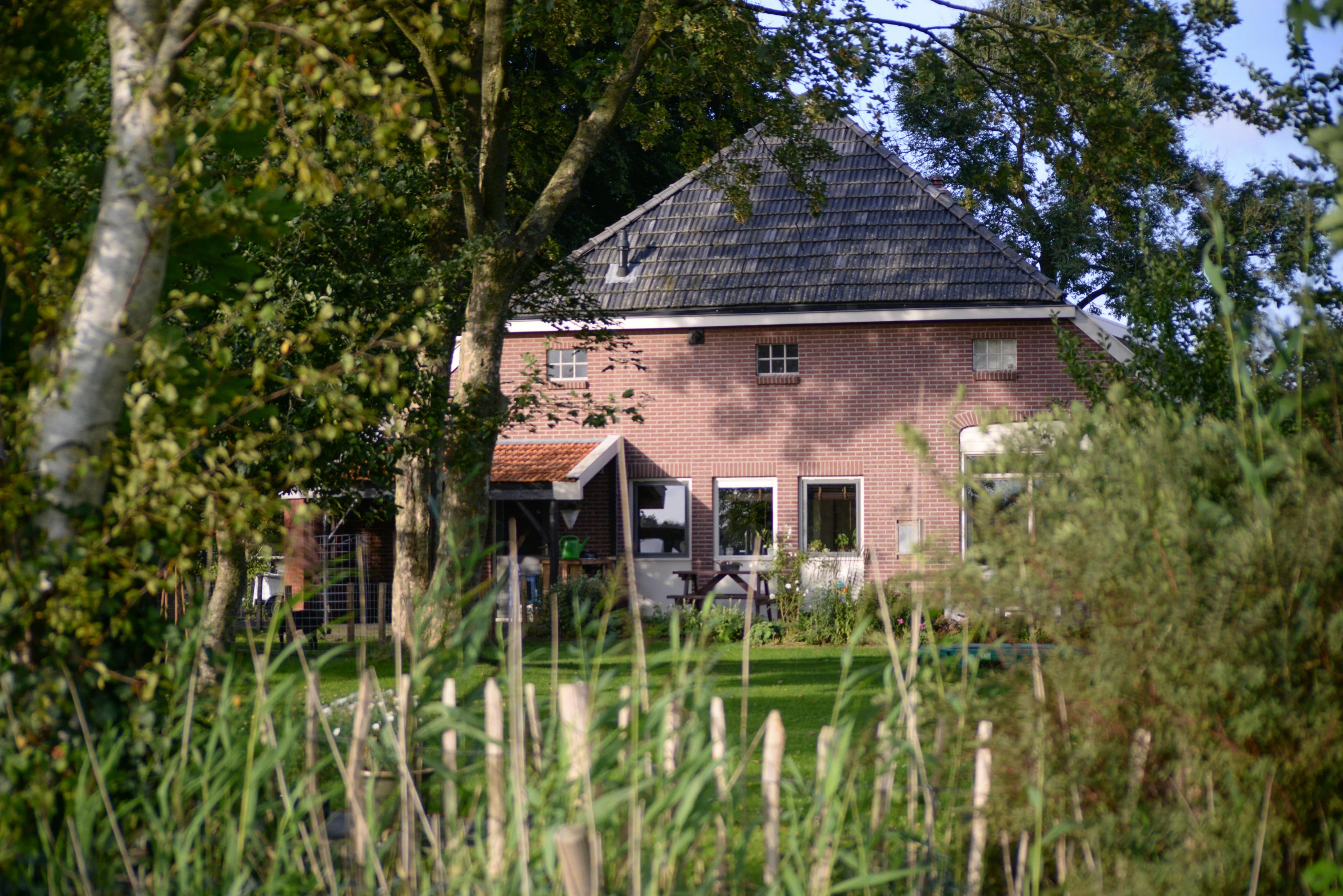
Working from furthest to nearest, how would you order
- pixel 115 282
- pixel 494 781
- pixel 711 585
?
1. pixel 711 585
2. pixel 115 282
3. pixel 494 781

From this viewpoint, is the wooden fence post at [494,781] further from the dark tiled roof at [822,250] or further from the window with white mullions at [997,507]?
the dark tiled roof at [822,250]

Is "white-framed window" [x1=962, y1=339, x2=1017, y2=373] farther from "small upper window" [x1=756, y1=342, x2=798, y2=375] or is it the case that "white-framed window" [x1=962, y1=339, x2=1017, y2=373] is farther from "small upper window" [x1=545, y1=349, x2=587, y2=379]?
"small upper window" [x1=545, y1=349, x2=587, y2=379]

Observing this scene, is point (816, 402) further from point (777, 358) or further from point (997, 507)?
point (997, 507)

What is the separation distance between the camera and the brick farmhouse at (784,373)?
739 inches

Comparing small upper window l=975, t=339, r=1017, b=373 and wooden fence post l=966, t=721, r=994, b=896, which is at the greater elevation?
small upper window l=975, t=339, r=1017, b=373

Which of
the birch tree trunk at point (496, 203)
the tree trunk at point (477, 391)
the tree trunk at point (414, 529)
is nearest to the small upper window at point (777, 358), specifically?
the birch tree trunk at point (496, 203)

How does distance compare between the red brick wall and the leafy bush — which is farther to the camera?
the red brick wall

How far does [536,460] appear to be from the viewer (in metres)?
19.8

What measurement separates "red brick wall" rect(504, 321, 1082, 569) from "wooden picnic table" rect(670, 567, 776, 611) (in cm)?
52

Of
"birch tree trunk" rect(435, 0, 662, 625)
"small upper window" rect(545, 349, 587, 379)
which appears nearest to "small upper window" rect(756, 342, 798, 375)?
"small upper window" rect(545, 349, 587, 379)

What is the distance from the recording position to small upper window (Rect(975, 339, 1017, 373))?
1889cm

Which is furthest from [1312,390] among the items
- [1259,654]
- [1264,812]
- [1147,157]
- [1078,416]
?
[1147,157]

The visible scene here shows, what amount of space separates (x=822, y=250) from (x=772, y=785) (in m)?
17.2

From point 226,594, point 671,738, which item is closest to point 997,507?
point 671,738
